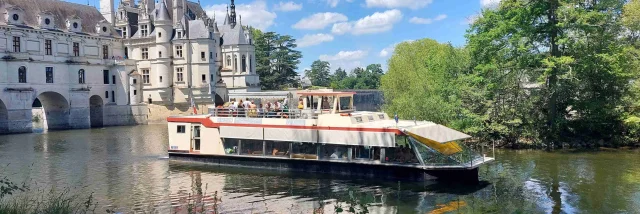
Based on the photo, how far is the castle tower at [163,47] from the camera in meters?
58.9

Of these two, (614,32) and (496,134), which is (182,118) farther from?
(614,32)

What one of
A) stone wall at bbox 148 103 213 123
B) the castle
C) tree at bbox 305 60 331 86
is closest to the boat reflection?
the castle

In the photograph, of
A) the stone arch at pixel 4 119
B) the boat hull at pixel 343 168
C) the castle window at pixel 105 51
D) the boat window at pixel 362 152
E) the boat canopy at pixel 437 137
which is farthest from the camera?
the castle window at pixel 105 51

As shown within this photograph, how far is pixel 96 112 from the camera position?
58.5 meters

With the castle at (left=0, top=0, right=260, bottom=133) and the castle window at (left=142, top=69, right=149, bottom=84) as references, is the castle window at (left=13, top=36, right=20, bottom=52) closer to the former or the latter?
the castle at (left=0, top=0, right=260, bottom=133)

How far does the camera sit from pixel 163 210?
1560 cm

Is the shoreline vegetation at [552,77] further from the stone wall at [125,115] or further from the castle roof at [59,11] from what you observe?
the castle roof at [59,11]

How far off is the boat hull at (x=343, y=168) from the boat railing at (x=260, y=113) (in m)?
1.80

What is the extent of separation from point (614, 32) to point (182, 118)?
22.0m

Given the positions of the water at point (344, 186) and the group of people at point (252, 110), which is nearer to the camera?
the water at point (344, 186)

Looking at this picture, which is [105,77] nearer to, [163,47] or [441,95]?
[163,47]

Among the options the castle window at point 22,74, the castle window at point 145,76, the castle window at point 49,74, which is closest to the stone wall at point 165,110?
the castle window at point 145,76

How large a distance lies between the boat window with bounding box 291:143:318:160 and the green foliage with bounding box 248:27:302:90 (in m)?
56.0

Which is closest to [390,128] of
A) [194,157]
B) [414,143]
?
[414,143]
